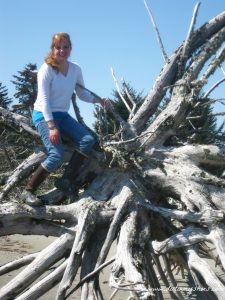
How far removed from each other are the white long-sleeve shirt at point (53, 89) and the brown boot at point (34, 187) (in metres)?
0.53

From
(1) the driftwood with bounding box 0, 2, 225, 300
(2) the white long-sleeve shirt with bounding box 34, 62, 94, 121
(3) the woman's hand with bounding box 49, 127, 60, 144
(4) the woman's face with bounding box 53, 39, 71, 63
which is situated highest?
(4) the woman's face with bounding box 53, 39, 71, 63

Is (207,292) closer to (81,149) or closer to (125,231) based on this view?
(125,231)

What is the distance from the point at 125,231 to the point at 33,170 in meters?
1.26

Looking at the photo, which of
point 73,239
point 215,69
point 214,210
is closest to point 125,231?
point 73,239

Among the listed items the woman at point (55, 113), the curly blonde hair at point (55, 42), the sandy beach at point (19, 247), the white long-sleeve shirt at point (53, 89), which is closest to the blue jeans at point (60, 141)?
the woman at point (55, 113)

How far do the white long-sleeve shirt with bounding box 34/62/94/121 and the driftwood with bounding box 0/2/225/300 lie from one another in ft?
1.89

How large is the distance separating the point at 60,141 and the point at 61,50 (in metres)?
0.89

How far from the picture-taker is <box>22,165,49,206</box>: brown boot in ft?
15.4

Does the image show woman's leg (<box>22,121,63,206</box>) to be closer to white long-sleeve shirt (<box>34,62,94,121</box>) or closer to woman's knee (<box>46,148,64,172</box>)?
woman's knee (<box>46,148,64,172</box>)

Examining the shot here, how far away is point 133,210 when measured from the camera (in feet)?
15.6

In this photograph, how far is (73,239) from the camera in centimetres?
468

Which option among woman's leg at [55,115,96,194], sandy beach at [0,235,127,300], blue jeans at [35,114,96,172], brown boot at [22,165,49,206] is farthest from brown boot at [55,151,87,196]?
sandy beach at [0,235,127,300]

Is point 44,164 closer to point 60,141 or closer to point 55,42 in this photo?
point 60,141

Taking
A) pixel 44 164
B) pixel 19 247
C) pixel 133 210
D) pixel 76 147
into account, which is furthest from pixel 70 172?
pixel 19 247
